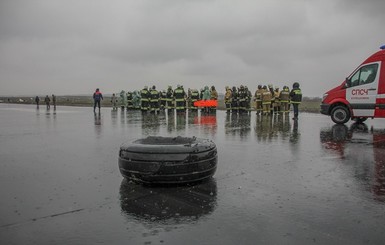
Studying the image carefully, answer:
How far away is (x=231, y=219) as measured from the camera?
3748 millimetres

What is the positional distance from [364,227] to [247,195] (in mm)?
1489

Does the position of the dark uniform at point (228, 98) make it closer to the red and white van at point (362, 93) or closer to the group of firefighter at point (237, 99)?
the group of firefighter at point (237, 99)

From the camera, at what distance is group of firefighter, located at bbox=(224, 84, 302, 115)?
21.6 m

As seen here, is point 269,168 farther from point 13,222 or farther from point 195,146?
point 13,222

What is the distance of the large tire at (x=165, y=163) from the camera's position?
4887 millimetres

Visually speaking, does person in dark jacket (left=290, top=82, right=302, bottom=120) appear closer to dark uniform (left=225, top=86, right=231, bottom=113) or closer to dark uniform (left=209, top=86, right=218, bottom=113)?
dark uniform (left=225, top=86, right=231, bottom=113)

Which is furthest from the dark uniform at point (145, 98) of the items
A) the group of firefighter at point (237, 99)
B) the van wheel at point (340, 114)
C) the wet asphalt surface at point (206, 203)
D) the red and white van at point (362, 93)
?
the wet asphalt surface at point (206, 203)

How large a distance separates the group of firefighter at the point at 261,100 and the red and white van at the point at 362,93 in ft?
21.0

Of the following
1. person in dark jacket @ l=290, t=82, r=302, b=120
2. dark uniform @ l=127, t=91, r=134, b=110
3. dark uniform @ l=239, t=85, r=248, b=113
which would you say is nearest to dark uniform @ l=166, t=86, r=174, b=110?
dark uniform @ l=239, t=85, r=248, b=113

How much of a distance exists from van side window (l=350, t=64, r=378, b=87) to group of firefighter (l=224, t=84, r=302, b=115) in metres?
7.09

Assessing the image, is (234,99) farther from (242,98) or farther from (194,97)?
(194,97)

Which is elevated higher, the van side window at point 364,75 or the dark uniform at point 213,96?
the van side window at point 364,75

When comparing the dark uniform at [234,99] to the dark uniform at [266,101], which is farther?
the dark uniform at [234,99]

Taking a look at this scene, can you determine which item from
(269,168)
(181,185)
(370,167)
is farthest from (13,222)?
(370,167)
